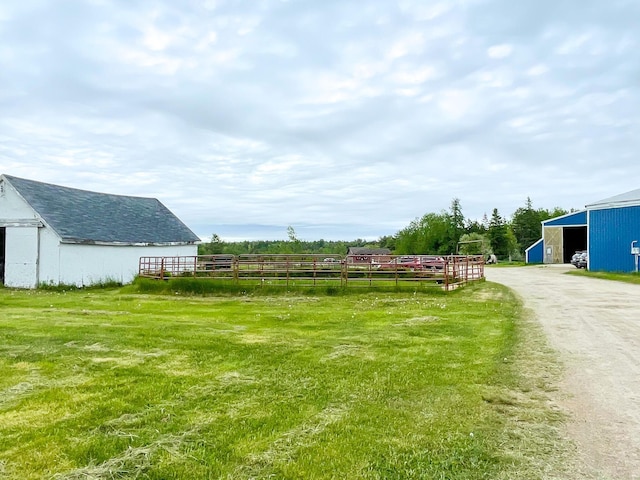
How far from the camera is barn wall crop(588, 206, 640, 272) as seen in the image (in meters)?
23.0

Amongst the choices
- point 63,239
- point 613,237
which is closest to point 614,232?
point 613,237

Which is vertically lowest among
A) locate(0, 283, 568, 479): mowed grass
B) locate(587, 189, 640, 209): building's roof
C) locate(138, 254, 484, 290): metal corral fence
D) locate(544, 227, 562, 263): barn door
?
locate(0, 283, 568, 479): mowed grass

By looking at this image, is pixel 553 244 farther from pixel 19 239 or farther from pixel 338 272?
pixel 19 239

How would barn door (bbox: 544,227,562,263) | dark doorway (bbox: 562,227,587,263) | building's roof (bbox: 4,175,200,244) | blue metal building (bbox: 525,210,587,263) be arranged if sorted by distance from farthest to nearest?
dark doorway (bbox: 562,227,587,263)
barn door (bbox: 544,227,562,263)
blue metal building (bbox: 525,210,587,263)
building's roof (bbox: 4,175,200,244)

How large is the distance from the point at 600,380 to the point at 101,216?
23.8 meters

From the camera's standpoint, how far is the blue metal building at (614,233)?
75.3ft

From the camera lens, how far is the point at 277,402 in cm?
448

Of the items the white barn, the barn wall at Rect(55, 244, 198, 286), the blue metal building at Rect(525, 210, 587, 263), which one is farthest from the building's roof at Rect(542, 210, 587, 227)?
the barn wall at Rect(55, 244, 198, 286)

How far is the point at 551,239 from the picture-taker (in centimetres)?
3978

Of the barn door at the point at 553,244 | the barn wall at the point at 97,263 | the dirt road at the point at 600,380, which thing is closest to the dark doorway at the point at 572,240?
the barn door at the point at 553,244

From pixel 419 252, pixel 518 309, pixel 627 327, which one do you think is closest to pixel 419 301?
pixel 518 309

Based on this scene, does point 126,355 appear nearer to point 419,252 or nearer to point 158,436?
point 158,436

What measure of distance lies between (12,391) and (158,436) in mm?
2231

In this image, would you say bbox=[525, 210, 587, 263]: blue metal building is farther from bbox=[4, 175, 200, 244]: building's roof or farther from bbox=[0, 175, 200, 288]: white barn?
bbox=[0, 175, 200, 288]: white barn
